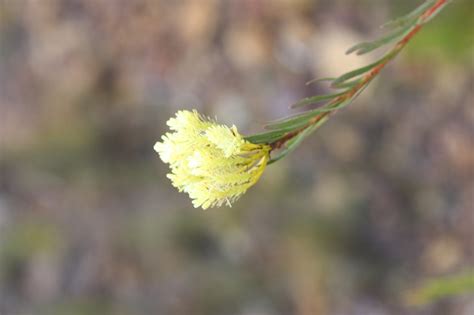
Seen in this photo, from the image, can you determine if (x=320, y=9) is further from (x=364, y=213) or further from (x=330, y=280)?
(x=330, y=280)

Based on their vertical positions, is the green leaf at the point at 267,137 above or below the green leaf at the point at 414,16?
below

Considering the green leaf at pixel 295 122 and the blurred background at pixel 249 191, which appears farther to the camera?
the blurred background at pixel 249 191

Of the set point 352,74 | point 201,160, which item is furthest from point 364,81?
point 201,160

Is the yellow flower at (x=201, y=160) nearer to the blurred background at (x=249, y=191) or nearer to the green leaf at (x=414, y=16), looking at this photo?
the green leaf at (x=414, y=16)

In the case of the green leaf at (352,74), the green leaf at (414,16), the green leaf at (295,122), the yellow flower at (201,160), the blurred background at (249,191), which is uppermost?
the blurred background at (249,191)

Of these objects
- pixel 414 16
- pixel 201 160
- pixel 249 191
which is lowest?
pixel 201 160

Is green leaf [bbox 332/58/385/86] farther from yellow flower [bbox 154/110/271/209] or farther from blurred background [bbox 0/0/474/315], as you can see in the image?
blurred background [bbox 0/0/474/315]

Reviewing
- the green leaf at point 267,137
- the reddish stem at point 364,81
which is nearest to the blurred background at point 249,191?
the reddish stem at point 364,81

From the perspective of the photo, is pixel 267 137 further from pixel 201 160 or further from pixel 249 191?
pixel 249 191
